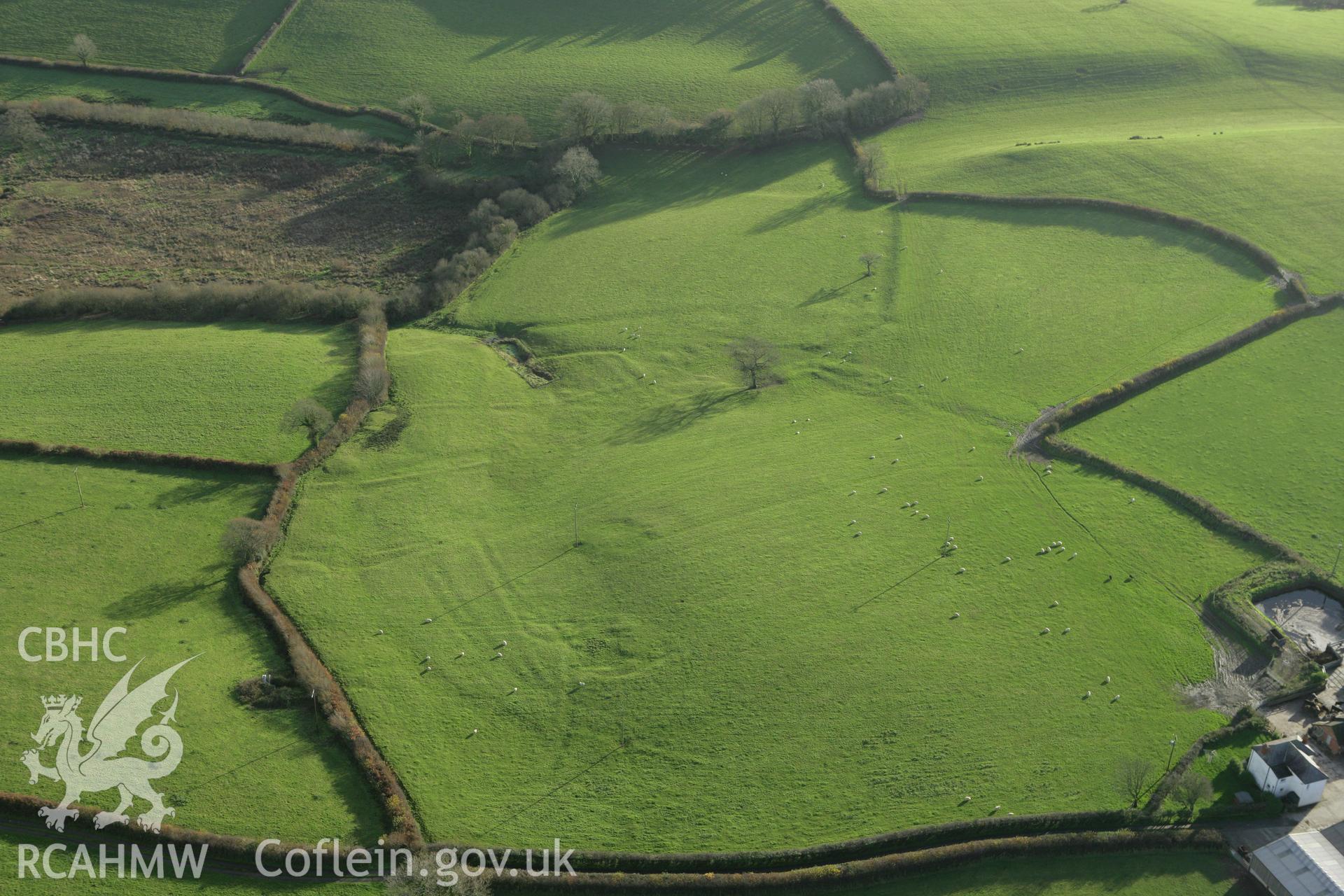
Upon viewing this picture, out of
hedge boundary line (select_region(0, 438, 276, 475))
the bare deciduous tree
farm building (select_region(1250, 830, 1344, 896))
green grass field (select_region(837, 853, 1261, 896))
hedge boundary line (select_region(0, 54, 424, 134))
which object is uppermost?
hedge boundary line (select_region(0, 54, 424, 134))

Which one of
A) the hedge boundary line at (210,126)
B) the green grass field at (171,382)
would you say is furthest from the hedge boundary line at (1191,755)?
the hedge boundary line at (210,126)

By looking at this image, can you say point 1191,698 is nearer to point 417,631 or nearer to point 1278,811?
point 1278,811

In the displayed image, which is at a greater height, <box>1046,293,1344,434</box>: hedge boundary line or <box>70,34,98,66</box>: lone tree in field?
<box>70,34,98,66</box>: lone tree in field

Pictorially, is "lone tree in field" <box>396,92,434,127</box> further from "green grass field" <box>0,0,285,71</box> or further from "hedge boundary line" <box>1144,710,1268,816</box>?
"hedge boundary line" <box>1144,710,1268,816</box>

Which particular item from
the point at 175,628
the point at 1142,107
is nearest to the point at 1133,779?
the point at 175,628

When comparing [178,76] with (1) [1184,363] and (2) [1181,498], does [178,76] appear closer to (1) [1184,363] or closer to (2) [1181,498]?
(1) [1184,363]

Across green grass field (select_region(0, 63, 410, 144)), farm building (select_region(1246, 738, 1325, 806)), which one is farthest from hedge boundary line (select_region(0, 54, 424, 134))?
farm building (select_region(1246, 738, 1325, 806))
